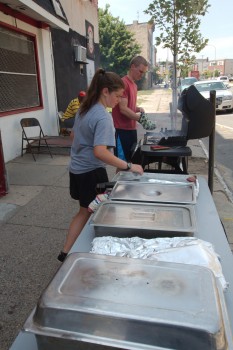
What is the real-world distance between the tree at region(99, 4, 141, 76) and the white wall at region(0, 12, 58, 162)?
27.8 meters

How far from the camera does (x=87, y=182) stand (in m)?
2.54

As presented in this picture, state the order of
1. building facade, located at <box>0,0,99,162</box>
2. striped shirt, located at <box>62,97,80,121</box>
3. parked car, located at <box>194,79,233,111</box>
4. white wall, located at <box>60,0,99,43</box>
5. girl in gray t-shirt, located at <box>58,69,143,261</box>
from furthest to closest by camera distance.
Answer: parked car, located at <box>194,79,233,111</box>, white wall, located at <box>60,0,99,43</box>, striped shirt, located at <box>62,97,80,121</box>, building facade, located at <box>0,0,99,162</box>, girl in gray t-shirt, located at <box>58,69,143,261</box>

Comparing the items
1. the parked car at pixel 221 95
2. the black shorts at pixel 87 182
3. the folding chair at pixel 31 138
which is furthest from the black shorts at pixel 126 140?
the parked car at pixel 221 95

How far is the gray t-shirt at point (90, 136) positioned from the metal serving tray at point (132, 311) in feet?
3.89

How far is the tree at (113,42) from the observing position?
34781 mm

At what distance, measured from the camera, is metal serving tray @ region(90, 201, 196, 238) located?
57.8 inches

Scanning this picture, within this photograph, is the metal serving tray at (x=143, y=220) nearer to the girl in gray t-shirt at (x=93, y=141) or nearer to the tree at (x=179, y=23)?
the girl in gray t-shirt at (x=93, y=141)

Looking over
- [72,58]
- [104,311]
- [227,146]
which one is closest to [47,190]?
[104,311]

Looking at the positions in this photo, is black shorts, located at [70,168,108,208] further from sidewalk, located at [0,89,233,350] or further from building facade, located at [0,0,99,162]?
building facade, located at [0,0,99,162]

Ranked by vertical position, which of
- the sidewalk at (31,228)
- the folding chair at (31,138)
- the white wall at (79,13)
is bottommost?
the sidewalk at (31,228)

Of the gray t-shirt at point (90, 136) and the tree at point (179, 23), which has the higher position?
the tree at point (179, 23)

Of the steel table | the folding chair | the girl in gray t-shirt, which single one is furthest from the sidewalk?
the steel table

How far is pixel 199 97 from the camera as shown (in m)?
2.91

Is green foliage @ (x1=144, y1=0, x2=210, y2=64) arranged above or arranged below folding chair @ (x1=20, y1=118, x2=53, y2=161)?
above
